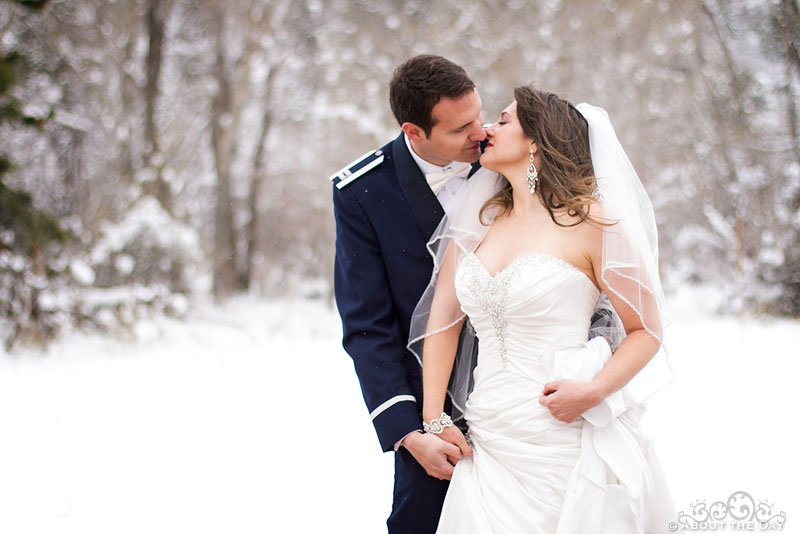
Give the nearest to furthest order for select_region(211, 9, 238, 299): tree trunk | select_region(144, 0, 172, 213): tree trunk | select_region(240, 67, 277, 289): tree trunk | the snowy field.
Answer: the snowy field, select_region(144, 0, 172, 213): tree trunk, select_region(211, 9, 238, 299): tree trunk, select_region(240, 67, 277, 289): tree trunk

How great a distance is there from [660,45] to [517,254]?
1352 cm

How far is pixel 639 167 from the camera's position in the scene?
14008mm

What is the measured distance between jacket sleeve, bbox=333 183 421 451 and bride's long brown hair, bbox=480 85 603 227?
0.67 m

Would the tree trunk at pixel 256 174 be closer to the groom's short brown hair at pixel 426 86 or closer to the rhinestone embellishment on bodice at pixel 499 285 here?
the groom's short brown hair at pixel 426 86

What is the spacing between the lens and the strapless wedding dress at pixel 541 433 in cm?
202

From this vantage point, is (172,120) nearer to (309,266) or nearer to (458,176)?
(309,266)

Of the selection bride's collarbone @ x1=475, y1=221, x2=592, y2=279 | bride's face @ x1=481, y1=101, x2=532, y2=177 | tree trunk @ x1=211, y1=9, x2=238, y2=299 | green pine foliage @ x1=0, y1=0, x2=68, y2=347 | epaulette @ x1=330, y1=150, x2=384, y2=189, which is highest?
tree trunk @ x1=211, y1=9, x2=238, y2=299

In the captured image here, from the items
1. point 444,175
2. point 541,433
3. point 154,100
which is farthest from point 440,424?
point 154,100

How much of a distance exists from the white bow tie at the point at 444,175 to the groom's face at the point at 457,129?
0.10 m

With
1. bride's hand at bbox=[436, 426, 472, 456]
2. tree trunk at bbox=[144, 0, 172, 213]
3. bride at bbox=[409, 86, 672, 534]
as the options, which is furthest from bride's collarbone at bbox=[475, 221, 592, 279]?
tree trunk at bbox=[144, 0, 172, 213]

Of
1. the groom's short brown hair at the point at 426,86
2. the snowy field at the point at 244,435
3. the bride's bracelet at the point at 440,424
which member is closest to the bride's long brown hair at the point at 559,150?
the groom's short brown hair at the point at 426,86

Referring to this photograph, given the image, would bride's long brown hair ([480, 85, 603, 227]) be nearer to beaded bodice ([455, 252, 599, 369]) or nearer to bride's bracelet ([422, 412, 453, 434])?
beaded bodice ([455, 252, 599, 369])

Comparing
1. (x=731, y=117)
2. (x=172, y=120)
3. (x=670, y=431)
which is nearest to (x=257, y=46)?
(x=172, y=120)

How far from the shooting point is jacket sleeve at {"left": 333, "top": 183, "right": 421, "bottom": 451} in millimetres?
2420
